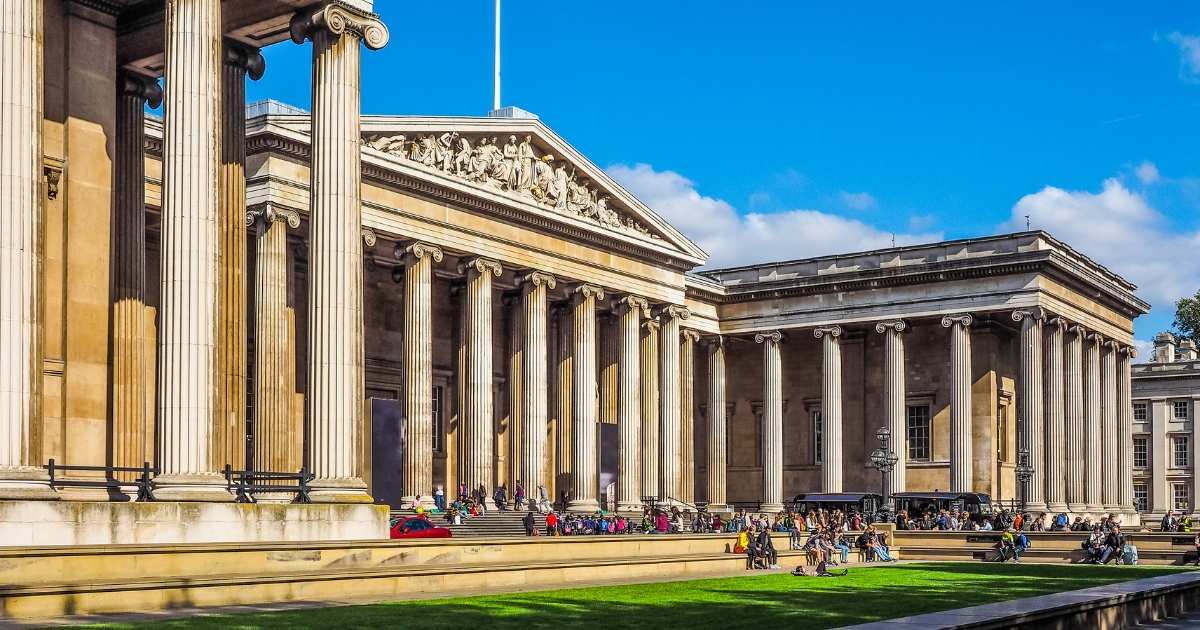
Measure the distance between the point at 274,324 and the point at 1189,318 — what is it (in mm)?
97948

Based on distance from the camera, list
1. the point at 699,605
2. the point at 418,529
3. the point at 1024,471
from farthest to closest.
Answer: the point at 1024,471, the point at 418,529, the point at 699,605

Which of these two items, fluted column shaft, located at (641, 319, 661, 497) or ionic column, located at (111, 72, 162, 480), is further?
fluted column shaft, located at (641, 319, 661, 497)

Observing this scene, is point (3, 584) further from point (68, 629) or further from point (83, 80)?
point (83, 80)

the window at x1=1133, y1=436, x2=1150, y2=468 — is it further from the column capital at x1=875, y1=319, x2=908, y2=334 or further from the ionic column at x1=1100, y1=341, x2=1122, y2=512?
the column capital at x1=875, y1=319, x2=908, y2=334

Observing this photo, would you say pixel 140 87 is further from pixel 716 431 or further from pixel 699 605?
pixel 716 431

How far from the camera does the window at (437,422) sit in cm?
5788

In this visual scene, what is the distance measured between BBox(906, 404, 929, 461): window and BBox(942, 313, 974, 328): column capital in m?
7.29

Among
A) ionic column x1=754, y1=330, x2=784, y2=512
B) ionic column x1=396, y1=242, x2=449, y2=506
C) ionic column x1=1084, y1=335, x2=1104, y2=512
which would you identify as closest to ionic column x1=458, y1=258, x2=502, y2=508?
ionic column x1=396, y1=242, x2=449, y2=506

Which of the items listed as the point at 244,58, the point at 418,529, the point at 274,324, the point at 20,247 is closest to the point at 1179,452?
the point at 418,529

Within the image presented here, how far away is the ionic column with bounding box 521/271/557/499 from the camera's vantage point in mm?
54281

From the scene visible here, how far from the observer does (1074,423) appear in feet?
226

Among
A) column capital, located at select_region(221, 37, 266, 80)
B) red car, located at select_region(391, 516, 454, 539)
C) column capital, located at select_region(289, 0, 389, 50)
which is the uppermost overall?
column capital, located at select_region(289, 0, 389, 50)

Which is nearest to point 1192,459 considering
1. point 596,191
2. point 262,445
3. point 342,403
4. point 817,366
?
point 817,366

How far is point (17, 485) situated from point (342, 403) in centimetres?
630
